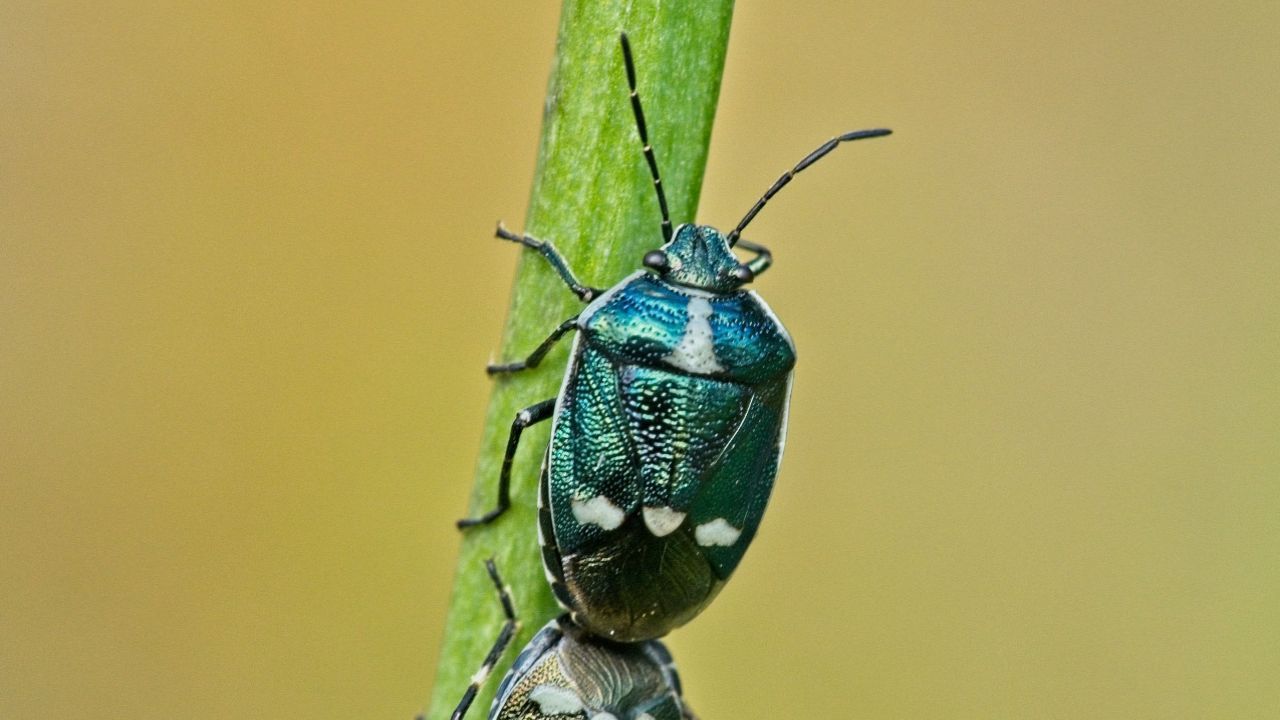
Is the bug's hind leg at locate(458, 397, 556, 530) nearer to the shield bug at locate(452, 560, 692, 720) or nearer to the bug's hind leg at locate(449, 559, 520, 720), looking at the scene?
the bug's hind leg at locate(449, 559, 520, 720)

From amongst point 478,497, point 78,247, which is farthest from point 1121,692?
point 78,247

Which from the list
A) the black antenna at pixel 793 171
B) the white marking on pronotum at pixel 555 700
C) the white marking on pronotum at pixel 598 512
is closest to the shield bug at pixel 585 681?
the white marking on pronotum at pixel 555 700

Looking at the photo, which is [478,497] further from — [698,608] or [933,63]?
[933,63]

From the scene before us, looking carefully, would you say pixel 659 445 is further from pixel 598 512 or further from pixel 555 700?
pixel 555 700

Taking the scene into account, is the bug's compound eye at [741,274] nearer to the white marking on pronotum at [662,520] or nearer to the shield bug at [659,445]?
the shield bug at [659,445]

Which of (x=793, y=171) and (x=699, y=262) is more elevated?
(x=793, y=171)

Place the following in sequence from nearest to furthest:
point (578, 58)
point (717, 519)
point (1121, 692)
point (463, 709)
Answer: point (578, 58)
point (463, 709)
point (717, 519)
point (1121, 692)

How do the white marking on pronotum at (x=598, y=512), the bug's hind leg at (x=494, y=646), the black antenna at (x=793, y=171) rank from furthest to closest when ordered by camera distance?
the black antenna at (x=793, y=171)
the white marking on pronotum at (x=598, y=512)
the bug's hind leg at (x=494, y=646)

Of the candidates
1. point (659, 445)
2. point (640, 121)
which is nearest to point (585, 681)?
point (659, 445)
